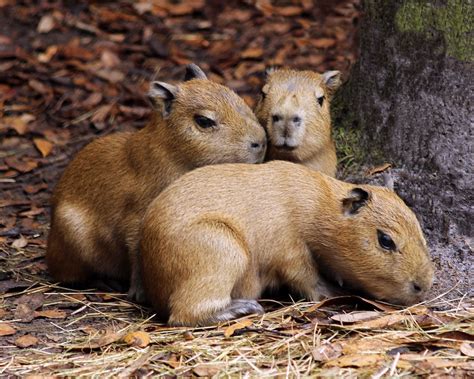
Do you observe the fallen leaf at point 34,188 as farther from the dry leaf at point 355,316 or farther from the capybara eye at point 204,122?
the dry leaf at point 355,316

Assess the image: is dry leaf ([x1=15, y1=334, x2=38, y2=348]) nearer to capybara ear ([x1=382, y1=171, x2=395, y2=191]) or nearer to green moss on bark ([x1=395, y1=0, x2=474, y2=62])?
capybara ear ([x1=382, y1=171, x2=395, y2=191])

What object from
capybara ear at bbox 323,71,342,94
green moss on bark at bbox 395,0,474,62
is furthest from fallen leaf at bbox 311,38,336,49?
green moss on bark at bbox 395,0,474,62

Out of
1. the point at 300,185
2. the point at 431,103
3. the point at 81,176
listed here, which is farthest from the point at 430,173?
the point at 81,176

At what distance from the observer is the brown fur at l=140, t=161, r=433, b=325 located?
18.6ft

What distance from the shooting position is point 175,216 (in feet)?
18.7

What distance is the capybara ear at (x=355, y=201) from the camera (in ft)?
19.0

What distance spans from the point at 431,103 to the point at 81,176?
2646 millimetres

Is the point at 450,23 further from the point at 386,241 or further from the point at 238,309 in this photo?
the point at 238,309

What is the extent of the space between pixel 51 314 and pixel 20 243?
5.38 feet

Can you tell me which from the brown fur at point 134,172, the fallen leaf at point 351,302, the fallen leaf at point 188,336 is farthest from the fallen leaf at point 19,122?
the fallen leaf at point 351,302

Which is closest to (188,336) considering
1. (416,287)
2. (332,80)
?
(416,287)

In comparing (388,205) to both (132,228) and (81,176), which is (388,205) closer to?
(132,228)

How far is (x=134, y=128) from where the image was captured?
9.65m

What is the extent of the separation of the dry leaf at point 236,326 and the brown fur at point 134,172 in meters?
0.99
